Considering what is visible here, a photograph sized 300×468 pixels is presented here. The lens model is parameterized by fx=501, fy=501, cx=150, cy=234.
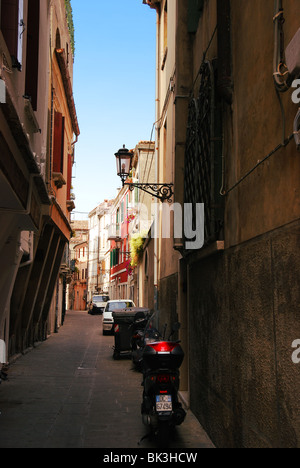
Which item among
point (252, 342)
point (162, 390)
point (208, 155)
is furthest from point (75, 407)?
point (252, 342)

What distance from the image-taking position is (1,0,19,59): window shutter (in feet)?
20.1

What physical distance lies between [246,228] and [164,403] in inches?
96.2

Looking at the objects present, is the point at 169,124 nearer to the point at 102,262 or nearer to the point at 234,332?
the point at 234,332

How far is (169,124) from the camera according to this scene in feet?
40.4

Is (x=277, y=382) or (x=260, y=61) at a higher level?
(x=260, y=61)

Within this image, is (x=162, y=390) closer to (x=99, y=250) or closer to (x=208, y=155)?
(x=208, y=155)

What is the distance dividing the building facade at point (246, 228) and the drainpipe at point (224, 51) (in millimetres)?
10

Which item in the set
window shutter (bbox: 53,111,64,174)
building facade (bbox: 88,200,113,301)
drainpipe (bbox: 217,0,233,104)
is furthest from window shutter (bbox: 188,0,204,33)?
building facade (bbox: 88,200,113,301)

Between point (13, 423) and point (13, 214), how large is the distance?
3.23 m

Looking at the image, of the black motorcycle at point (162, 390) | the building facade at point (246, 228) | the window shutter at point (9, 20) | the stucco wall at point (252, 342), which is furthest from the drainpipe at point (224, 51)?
the black motorcycle at point (162, 390)

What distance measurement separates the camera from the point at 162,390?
5781 millimetres

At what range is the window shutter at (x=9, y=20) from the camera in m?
6.13

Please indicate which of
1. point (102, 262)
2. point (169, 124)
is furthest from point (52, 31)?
point (102, 262)

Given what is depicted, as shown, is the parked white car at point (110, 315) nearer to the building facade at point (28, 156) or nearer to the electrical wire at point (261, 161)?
the building facade at point (28, 156)
